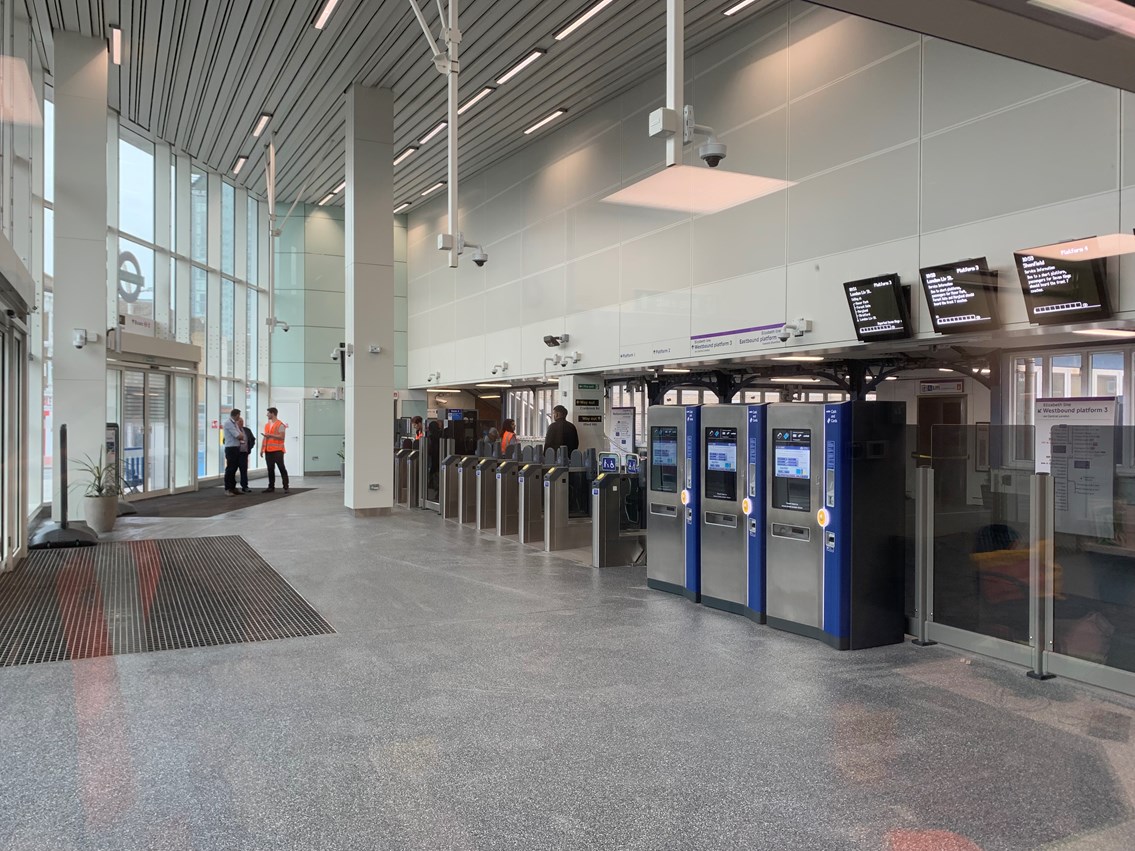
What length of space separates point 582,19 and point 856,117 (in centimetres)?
383

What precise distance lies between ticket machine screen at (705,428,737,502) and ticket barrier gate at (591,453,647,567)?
198cm

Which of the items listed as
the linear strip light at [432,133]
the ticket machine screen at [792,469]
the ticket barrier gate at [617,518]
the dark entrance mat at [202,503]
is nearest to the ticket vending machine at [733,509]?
the ticket machine screen at [792,469]

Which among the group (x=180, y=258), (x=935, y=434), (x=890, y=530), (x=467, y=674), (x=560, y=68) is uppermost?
(x=560, y=68)

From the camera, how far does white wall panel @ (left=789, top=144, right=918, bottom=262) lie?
8133mm

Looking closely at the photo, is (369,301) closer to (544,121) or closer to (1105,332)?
(544,121)

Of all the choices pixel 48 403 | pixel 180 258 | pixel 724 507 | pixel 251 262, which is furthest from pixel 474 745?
pixel 251 262

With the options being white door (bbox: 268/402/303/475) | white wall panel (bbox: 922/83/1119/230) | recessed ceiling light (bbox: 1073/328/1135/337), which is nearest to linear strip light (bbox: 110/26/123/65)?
white wall panel (bbox: 922/83/1119/230)

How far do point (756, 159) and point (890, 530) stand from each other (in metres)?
6.30

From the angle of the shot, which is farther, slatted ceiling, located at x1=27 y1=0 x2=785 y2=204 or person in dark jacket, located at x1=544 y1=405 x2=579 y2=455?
person in dark jacket, located at x1=544 y1=405 x2=579 y2=455

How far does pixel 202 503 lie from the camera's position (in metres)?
13.8

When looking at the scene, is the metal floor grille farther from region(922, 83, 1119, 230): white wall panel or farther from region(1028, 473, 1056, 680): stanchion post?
region(922, 83, 1119, 230): white wall panel

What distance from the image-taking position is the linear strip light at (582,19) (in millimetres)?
9566

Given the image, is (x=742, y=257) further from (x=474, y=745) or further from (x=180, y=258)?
(x=180, y=258)

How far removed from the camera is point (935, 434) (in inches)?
213
